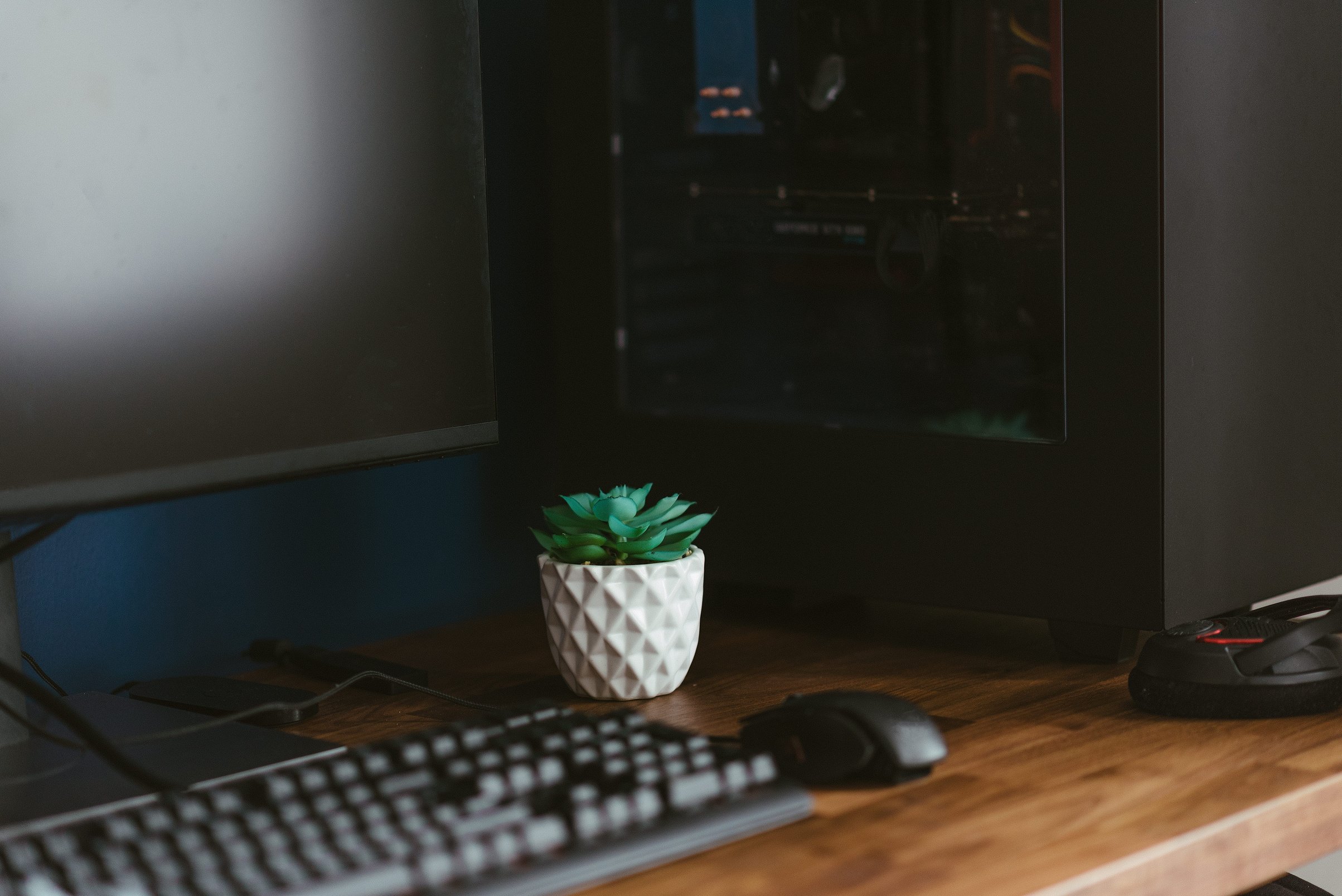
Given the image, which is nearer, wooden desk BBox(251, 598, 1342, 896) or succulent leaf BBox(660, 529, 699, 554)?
wooden desk BBox(251, 598, 1342, 896)

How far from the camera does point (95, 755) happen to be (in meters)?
0.84

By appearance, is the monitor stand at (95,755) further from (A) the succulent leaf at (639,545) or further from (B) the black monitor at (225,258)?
(A) the succulent leaf at (639,545)

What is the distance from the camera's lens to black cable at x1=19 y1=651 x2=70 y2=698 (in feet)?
3.20

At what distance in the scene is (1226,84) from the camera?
970 mm

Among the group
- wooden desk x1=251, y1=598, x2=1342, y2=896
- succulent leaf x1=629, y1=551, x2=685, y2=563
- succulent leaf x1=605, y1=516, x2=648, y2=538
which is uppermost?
succulent leaf x1=605, y1=516, x2=648, y2=538

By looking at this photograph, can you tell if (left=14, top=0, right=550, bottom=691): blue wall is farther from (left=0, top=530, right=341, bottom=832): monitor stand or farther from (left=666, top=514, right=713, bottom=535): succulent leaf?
(left=666, top=514, right=713, bottom=535): succulent leaf

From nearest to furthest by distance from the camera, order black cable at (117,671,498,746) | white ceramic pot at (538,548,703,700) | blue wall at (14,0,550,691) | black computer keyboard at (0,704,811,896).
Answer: black computer keyboard at (0,704,811,896) < black cable at (117,671,498,746) < white ceramic pot at (538,548,703,700) < blue wall at (14,0,550,691)

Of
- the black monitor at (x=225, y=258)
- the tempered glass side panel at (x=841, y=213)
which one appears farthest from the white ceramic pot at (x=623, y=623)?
the tempered glass side panel at (x=841, y=213)

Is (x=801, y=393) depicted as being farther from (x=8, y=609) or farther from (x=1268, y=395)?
(x=8, y=609)

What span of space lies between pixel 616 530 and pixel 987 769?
0.27 m

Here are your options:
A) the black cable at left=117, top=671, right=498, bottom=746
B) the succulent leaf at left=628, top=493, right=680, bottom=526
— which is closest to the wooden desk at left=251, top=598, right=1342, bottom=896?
the black cable at left=117, top=671, right=498, bottom=746

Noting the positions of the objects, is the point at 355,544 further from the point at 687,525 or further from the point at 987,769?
the point at 987,769

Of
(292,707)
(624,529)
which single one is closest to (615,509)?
(624,529)

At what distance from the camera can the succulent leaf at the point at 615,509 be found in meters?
0.96
